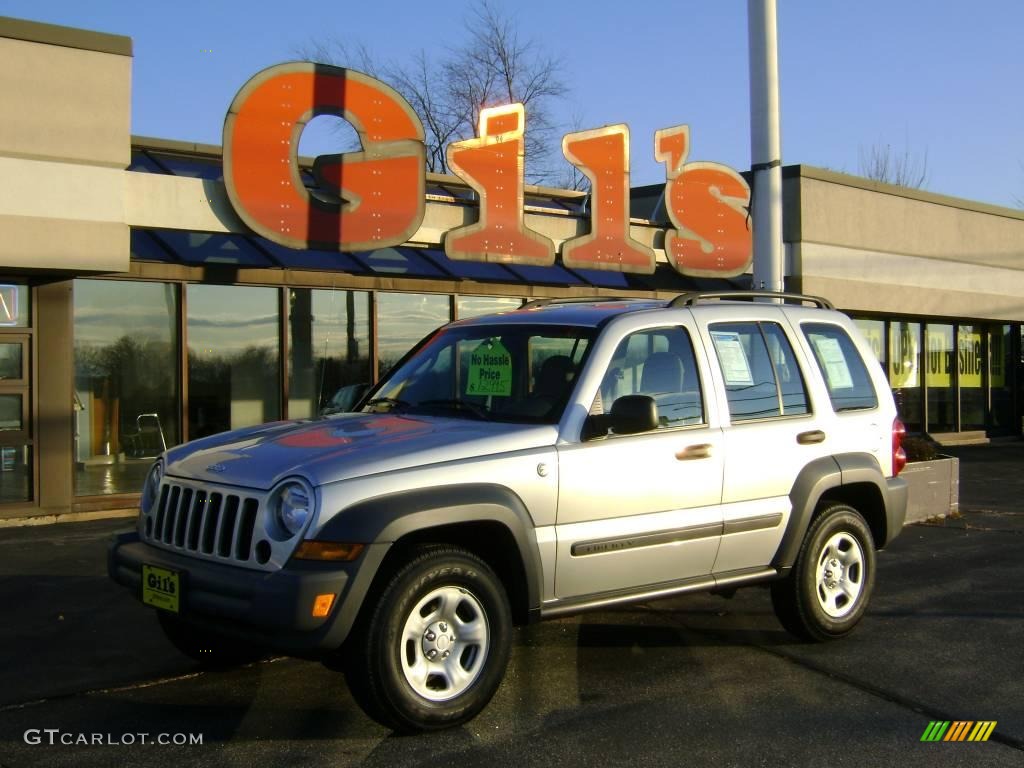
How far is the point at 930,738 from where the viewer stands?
4.91 m

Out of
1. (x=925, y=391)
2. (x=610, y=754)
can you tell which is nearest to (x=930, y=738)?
(x=610, y=754)

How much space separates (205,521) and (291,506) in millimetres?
515

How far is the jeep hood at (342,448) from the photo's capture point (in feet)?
15.6

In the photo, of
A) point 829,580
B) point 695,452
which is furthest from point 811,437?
point 695,452

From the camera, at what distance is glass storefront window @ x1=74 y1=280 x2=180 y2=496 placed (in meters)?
12.4

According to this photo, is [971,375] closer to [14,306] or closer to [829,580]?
[829,580]

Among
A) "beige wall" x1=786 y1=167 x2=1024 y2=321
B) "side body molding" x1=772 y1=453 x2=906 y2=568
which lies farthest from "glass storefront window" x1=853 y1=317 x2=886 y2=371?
"side body molding" x1=772 y1=453 x2=906 y2=568

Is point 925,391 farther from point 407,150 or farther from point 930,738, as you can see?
point 930,738

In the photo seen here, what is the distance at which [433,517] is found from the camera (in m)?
4.76

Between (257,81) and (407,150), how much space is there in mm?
1968

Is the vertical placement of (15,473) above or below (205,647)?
above

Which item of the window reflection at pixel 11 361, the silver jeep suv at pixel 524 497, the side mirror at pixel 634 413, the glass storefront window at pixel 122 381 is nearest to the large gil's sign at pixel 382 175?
the glass storefront window at pixel 122 381

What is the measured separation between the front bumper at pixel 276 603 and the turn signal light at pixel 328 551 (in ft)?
0.08

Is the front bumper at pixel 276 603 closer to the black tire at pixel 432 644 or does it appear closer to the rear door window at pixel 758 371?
the black tire at pixel 432 644
